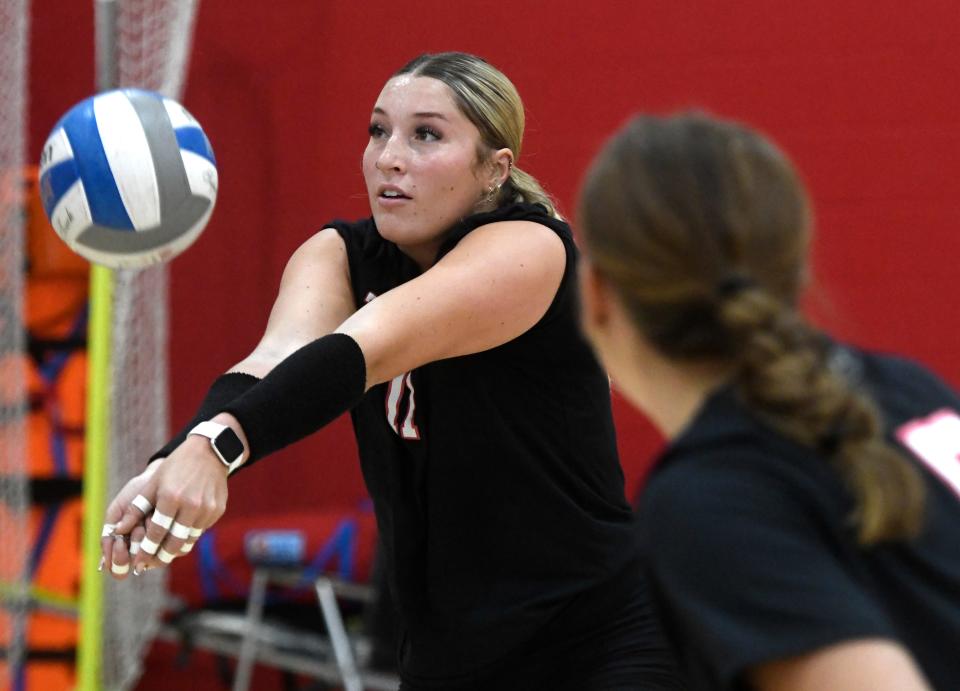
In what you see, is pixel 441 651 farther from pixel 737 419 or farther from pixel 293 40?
pixel 293 40

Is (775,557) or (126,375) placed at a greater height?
(775,557)

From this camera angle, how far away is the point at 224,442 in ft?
5.95

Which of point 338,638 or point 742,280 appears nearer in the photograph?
point 742,280

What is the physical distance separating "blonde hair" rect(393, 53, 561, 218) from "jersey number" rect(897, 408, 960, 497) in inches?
46.1

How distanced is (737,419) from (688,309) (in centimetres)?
10

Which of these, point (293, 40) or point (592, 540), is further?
point (293, 40)

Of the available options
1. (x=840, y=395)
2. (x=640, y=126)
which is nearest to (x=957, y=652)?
(x=840, y=395)

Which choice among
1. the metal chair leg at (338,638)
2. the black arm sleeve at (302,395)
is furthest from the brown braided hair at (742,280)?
the metal chair leg at (338,638)

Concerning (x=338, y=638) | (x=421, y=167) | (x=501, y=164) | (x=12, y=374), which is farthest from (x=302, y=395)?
(x=12, y=374)

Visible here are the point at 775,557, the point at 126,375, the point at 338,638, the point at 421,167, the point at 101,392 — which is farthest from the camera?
the point at 126,375

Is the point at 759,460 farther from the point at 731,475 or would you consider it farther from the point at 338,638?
the point at 338,638

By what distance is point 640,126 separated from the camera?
3.93ft

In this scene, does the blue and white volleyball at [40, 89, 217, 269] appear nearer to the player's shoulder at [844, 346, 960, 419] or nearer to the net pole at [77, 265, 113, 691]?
the net pole at [77, 265, 113, 691]

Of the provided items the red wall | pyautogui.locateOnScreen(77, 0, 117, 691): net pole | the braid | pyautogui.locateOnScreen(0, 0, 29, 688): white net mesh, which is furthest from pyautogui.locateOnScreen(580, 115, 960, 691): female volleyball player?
pyautogui.locateOnScreen(0, 0, 29, 688): white net mesh
